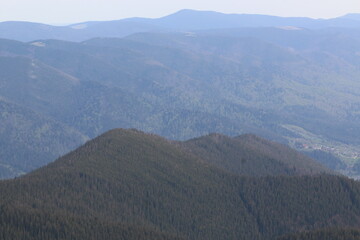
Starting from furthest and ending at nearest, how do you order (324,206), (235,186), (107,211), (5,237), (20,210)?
(235,186), (324,206), (107,211), (20,210), (5,237)

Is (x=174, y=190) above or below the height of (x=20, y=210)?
below

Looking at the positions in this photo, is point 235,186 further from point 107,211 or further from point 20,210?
point 20,210

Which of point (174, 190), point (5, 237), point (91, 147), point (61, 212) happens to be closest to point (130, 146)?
point (91, 147)

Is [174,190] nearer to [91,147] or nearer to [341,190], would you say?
[91,147]

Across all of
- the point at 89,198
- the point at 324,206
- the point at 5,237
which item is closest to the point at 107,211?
the point at 89,198

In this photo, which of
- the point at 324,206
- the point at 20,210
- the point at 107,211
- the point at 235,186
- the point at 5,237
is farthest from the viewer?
the point at 235,186

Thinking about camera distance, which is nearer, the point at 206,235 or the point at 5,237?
the point at 5,237
